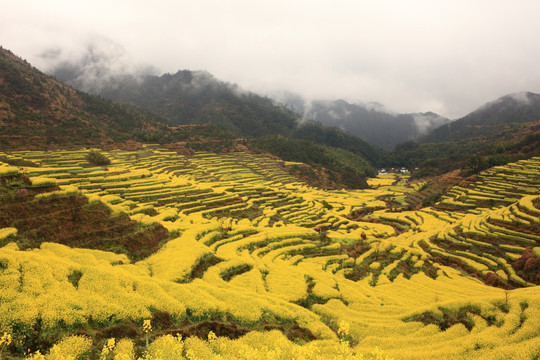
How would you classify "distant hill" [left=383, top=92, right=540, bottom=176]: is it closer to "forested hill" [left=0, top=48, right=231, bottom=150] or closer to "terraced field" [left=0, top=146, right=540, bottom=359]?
"terraced field" [left=0, top=146, right=540, bottom=359]

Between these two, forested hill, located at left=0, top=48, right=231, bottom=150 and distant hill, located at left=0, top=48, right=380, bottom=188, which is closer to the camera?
forested hill, located at left=0, top=48, right=231, bottom=150

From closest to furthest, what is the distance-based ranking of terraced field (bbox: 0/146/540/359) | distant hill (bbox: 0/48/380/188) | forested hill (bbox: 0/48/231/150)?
terraced field (bbox: 0/146/540/359) < forested hill (bbox: 0/48/231/150) < distant hill (bbox: 0/48/380/188)

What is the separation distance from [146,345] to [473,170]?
3470 inches

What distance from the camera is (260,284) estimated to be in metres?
21.3

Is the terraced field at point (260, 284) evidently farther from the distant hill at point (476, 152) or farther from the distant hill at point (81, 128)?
the distant hill at point (476, 152)

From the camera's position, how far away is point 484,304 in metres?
17.1

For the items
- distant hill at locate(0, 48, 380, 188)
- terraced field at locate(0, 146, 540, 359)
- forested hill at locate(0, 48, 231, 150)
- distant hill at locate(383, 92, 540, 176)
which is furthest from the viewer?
distant hill at locate(383, 92, 540, 176)

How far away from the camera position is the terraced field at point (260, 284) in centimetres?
1243

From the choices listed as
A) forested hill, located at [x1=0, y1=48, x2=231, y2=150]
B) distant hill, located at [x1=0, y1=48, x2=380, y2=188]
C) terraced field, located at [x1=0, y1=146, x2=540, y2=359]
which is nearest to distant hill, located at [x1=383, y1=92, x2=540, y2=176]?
distant hill, located at [x1=0, y1=48, x2=380, y2=188]

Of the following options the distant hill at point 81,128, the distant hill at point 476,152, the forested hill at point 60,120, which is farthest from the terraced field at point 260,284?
the distant hill at point 476,152

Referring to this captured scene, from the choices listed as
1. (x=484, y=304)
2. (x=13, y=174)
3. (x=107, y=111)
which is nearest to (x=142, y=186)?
(x=13, y=174)

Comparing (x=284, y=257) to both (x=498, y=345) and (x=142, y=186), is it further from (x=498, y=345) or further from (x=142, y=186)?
(x=142, y=186)

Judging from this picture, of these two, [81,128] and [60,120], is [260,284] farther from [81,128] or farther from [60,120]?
[60,120]

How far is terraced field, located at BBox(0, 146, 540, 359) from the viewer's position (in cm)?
1243
